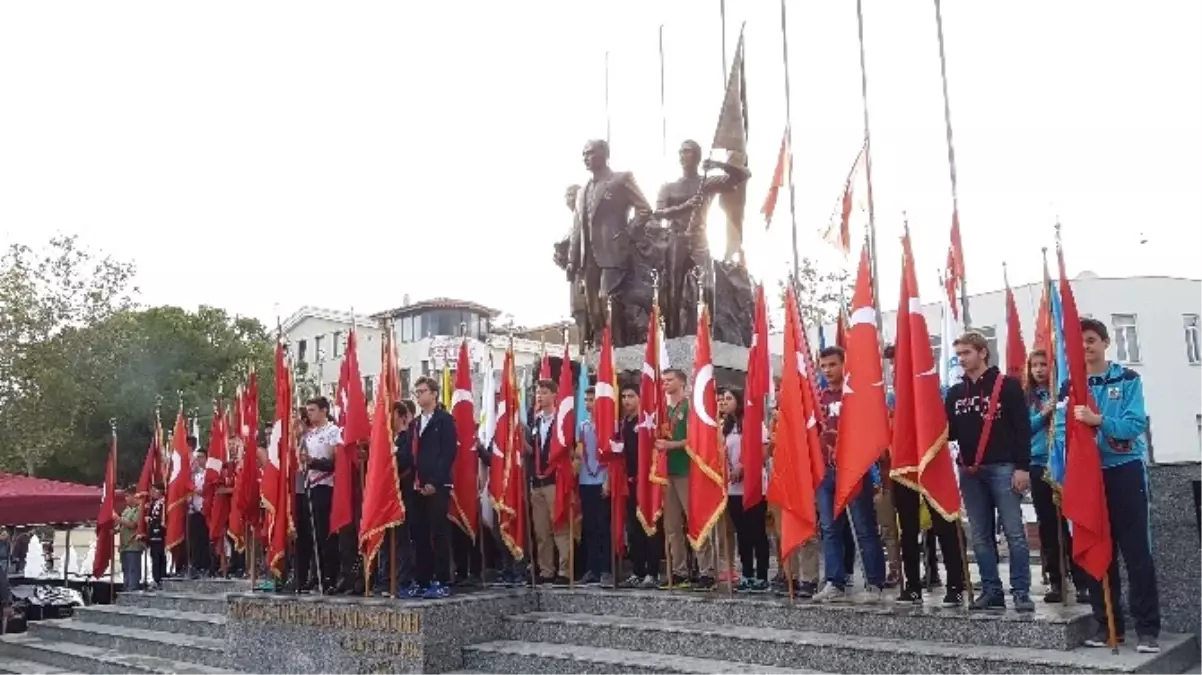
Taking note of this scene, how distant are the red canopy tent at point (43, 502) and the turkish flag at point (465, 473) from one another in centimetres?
848

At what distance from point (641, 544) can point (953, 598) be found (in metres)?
3.00

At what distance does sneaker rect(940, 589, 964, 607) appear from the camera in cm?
614

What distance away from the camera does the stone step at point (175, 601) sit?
36.7 ft

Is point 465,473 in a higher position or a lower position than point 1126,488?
higher

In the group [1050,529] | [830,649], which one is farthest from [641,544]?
[1050,529]

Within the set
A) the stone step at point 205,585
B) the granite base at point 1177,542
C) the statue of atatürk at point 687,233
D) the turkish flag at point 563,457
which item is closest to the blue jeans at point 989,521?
the granite base at point 1177,542

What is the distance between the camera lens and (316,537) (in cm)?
876

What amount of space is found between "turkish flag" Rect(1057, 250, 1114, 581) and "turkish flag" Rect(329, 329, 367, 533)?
17.0ft

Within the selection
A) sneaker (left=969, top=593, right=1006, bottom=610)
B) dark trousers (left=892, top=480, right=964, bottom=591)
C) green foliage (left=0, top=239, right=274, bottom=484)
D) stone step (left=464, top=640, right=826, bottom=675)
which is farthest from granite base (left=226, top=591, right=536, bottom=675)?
green foliage (left=0, top=239, right=274, bottom=484)

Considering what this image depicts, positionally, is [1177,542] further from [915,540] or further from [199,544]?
[199,544]

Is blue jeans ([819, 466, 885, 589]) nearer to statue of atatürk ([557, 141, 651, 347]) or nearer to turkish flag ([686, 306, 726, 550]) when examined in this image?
turkish flag ([686, 306, 726, 550])

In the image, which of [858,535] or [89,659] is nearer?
[858,535]

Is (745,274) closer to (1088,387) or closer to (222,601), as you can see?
(1088,387)

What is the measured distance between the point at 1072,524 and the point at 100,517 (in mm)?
13477
